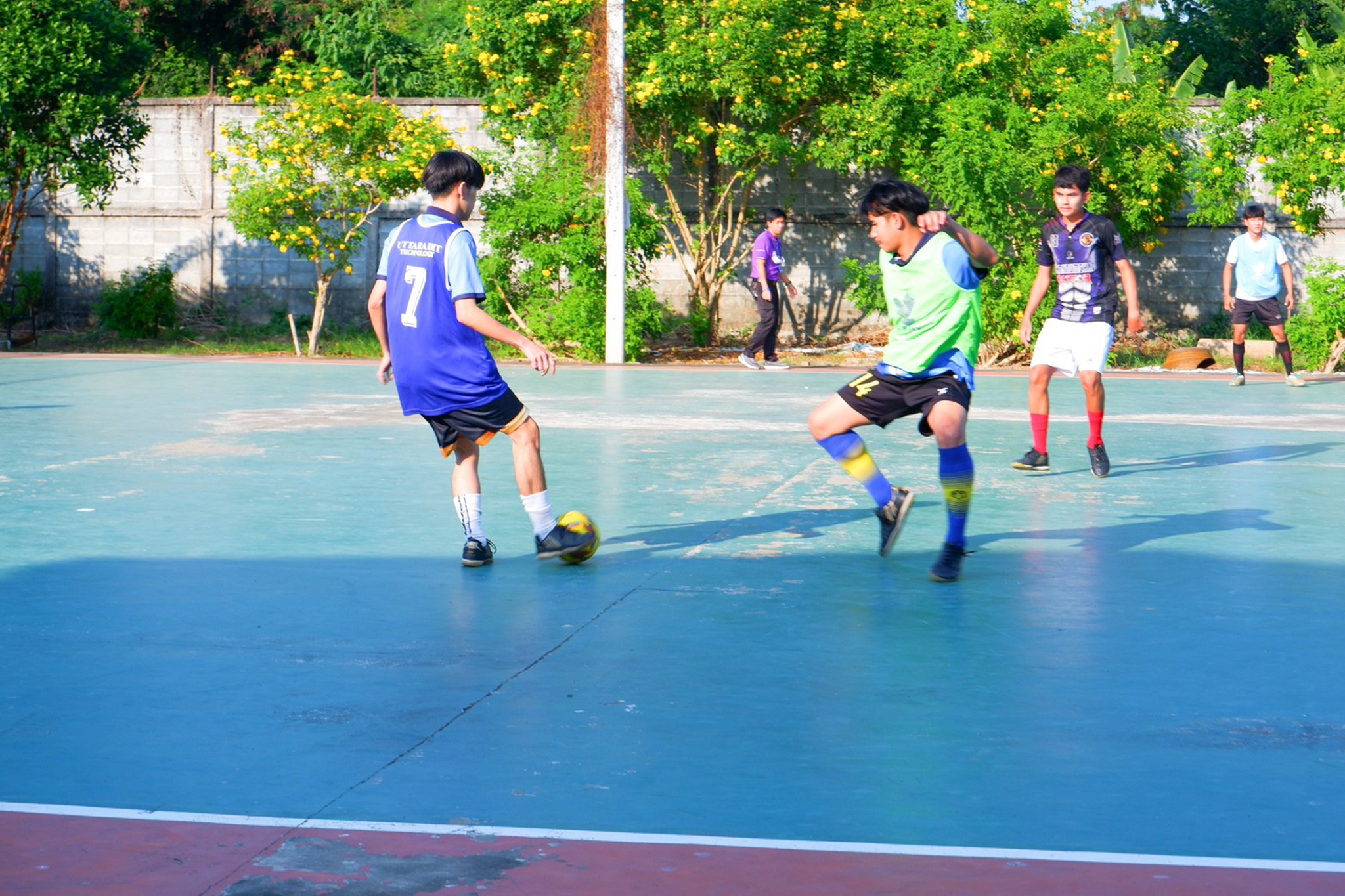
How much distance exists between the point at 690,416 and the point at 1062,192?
429cm

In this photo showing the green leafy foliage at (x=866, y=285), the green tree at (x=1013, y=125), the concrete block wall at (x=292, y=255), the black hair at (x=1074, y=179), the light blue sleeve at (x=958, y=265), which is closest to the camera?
the light blue sleeve at (x=958, y=265)

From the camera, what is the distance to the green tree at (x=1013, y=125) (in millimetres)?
18250

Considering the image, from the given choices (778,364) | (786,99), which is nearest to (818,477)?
(778,364)

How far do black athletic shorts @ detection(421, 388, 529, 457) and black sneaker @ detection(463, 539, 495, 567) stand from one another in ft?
1.47

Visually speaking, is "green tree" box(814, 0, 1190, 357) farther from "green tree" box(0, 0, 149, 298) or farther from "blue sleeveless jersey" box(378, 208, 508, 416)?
"blue sleeveless jersey" box(378, 208, 508, 416)

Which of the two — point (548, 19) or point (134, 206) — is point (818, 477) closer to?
point (548, 19)

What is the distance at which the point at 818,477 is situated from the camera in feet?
31.2

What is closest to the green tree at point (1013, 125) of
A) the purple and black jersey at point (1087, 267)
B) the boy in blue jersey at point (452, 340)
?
the purple and black jersey at point (1087, 267)

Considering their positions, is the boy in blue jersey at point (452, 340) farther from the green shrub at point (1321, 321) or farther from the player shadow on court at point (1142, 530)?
the green shrub at point (1321, 321)

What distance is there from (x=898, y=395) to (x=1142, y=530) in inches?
71.3

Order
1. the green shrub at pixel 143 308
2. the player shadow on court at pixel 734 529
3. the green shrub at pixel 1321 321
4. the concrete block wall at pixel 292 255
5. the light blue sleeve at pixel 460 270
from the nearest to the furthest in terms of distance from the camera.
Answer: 1. the light blue sleeve at pixel 460 270
2. the player shadow on court at pixel 734 529
3. the green shrub at pixel 1321 321
4. the concrete block wall at pixel 292 255
5. the green shrub at pixel 143 308

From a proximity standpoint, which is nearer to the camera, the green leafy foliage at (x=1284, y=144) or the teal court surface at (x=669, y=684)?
the teal court surface at (x=669, y=684)

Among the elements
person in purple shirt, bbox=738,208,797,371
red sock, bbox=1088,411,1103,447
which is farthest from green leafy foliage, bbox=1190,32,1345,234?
red sock, bbox=1088,411,1103,447

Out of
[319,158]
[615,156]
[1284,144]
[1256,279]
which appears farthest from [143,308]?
A: [1284,144]
